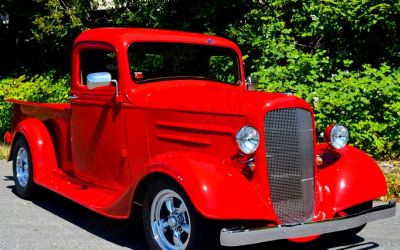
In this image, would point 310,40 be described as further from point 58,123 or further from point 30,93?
point 30,93

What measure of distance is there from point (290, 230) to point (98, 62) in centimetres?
288

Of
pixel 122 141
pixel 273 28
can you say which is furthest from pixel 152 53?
pixel 273 28

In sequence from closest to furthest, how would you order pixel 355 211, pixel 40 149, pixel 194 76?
1. pixel 355 211
2. pixel 194 76
3. pixel 40 149

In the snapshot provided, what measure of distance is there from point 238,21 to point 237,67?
14.6ft

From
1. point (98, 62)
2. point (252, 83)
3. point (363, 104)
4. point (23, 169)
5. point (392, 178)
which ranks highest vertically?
point (98, 62)

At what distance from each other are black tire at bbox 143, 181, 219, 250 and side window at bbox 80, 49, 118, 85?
158 centimetres

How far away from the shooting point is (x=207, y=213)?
3.67 metres

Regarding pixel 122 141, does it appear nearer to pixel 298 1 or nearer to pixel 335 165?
pixel 335 165

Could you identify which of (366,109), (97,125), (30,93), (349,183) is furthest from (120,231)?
(30,93)

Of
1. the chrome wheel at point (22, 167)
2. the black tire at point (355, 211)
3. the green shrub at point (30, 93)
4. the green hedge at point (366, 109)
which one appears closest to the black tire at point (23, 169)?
the chrome wheel at point (22, 167)

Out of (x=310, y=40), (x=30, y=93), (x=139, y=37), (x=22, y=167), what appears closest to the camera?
(x=139, y=37)

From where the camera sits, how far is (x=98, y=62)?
5.67 meters

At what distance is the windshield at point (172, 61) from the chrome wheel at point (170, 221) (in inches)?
53.6

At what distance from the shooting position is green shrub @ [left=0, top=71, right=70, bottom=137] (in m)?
10.9
